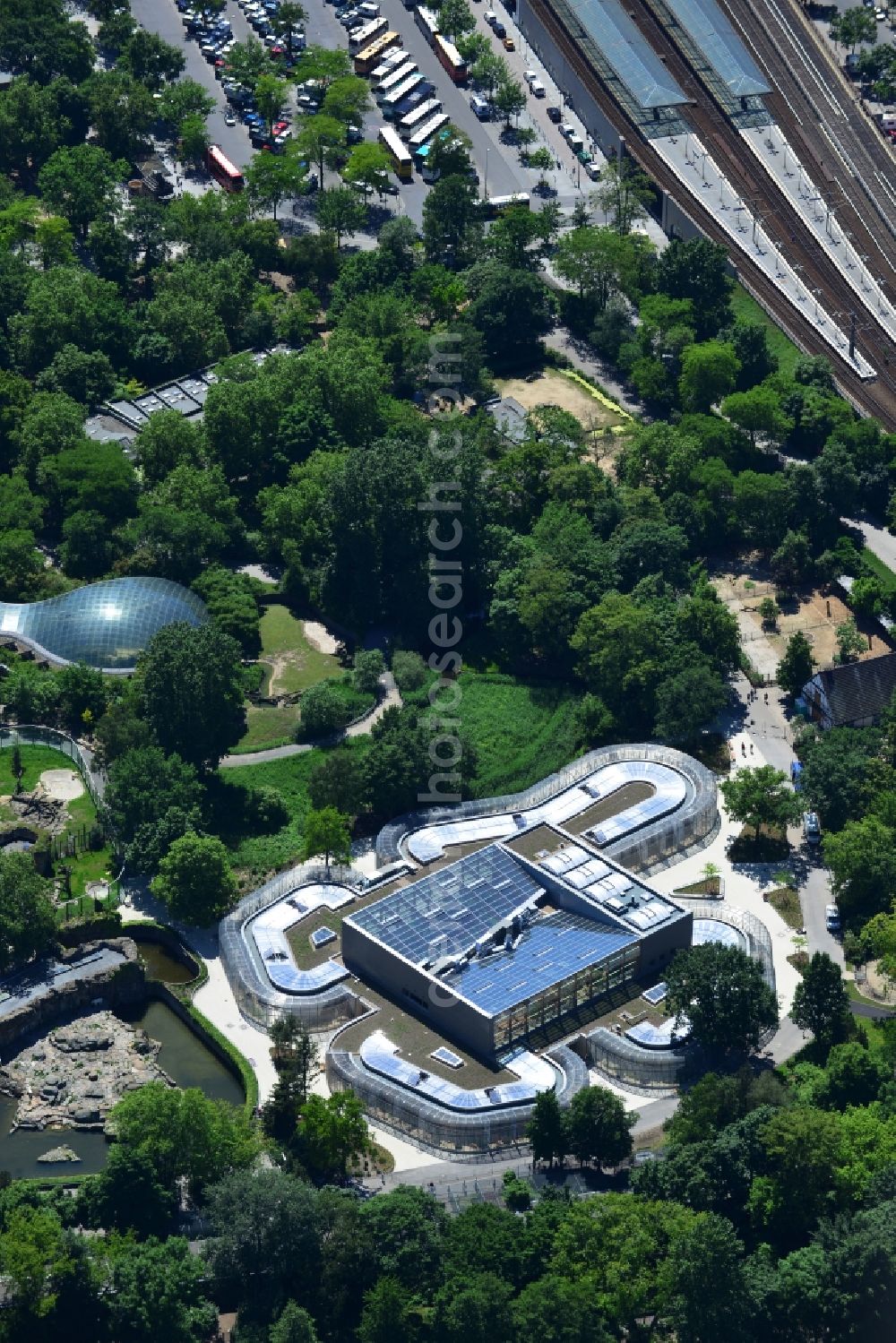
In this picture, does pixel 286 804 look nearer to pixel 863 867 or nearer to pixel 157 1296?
pixel 863 867

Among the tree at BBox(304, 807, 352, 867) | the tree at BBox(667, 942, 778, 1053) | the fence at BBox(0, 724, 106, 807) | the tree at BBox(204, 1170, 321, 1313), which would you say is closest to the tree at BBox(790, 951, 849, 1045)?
the tree at BBox(667, 942, 778, 1053)

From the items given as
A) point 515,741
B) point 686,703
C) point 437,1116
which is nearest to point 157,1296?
point 437,1116

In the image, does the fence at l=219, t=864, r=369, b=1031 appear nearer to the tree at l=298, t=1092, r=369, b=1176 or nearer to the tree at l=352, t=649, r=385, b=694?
the tree at l=298, t=1092, r=369, b=1176

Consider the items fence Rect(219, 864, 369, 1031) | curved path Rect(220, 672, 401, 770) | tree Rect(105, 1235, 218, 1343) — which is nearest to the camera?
tree Rect(105, 1235, 218, 1343)

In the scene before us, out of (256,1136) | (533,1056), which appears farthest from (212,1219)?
(533,1056)

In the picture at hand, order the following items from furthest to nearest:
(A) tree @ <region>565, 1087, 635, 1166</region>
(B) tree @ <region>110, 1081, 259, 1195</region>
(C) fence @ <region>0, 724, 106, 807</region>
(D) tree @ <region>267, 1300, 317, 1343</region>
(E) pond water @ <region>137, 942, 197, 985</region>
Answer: (C) fence @ <region>0, 724, 106, 807</region>, (E) pond water @ <region>137, 942, 197, 985</region>, (A) tree @ <region>565, 1087, 635, 1166</region>, (B) tree @ <region>110, 1081, 259, 1195</region>, (D) tree @ <region>267, 1300, 317, 1343</region>

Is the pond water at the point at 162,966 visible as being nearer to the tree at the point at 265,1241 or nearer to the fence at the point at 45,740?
the fence at the point at 45,740
